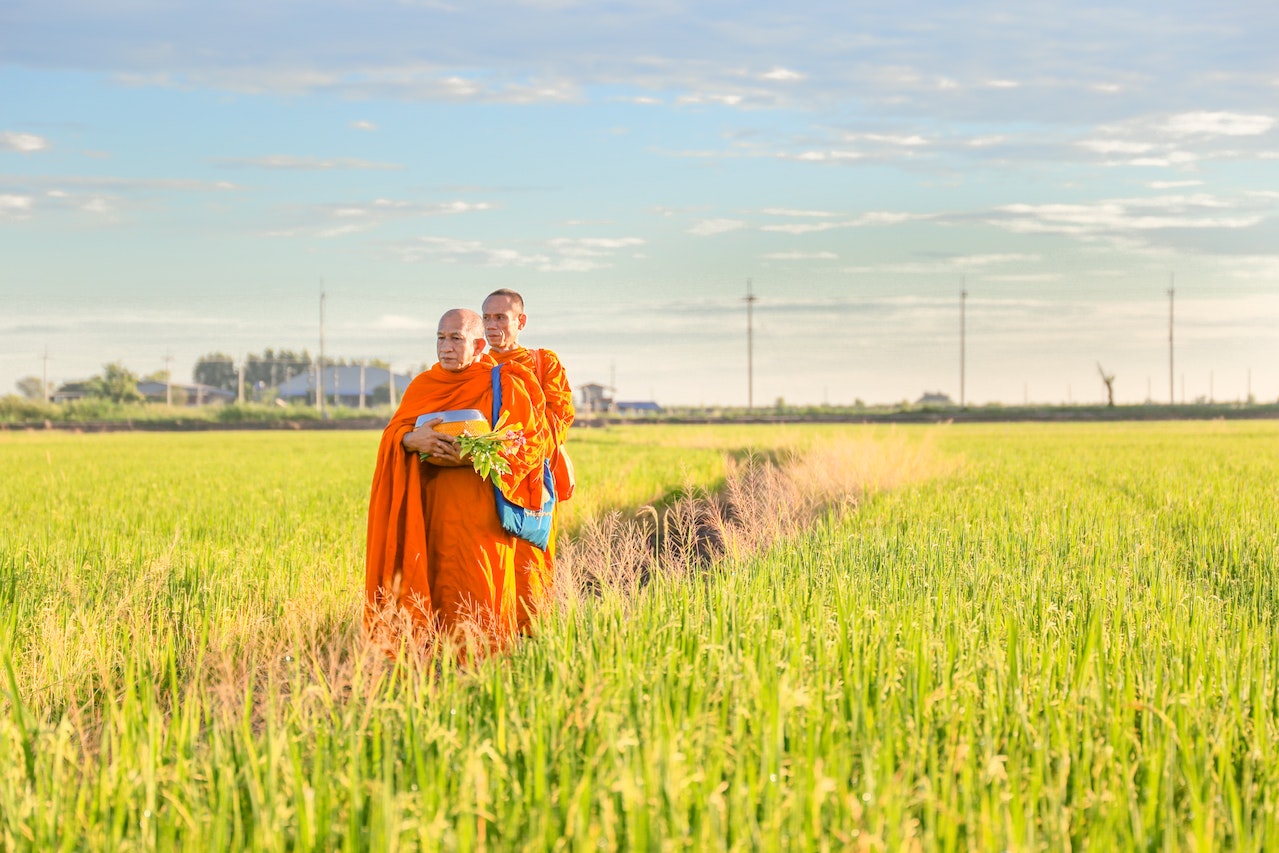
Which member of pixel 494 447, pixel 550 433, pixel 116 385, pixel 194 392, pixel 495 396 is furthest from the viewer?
pixel 194 392

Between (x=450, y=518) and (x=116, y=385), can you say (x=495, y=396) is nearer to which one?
(x=450, y=518)

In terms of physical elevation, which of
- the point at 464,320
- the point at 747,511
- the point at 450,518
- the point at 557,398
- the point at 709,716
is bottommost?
the point at 709,716

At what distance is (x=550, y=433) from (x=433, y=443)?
74cm

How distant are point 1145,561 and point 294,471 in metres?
14.8

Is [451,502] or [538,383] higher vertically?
[538,383]

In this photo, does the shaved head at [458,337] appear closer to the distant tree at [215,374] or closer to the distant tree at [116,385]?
the distant tree at [116,385]

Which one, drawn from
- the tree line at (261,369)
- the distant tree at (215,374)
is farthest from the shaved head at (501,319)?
the distant tree at (215,374)

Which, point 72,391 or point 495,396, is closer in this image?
point 495,396

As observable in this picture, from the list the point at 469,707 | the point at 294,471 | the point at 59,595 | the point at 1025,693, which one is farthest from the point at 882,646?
the point at 294,471

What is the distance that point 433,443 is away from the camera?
5.73 m

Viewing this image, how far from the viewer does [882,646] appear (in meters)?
4.00

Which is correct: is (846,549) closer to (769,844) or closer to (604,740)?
(604,740)

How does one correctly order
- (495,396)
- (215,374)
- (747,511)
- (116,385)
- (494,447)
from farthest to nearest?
1. (215,374)
2. (116,385)
3. (747,511)
4. (495,396)
5. (494,447)

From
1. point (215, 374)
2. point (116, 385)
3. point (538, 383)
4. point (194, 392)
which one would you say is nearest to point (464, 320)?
point (538, 383)
